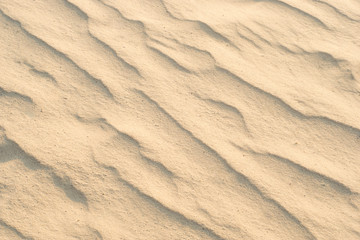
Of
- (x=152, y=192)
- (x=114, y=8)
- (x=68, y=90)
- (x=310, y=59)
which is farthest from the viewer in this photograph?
(x=114, y=8)

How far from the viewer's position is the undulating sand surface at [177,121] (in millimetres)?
1732

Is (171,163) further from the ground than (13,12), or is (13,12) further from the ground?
(13,12)

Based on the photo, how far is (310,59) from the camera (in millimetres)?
2383

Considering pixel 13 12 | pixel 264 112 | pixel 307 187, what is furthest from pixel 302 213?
pixel 13 12

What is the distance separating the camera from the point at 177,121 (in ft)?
6.59

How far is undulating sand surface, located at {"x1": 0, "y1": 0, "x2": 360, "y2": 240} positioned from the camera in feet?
5.68

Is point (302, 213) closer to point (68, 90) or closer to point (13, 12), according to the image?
point (68, 90)

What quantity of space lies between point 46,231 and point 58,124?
0.44 metres

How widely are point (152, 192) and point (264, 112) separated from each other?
60 centimetres

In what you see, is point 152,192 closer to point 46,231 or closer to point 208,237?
point 208,237

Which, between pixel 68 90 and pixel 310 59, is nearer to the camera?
pixel 68 90

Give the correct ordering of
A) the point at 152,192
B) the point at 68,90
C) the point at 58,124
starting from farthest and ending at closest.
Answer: the point at 68,90 → the point at 58,124 → the point at 152,192

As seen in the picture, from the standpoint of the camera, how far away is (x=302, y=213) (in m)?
1.78

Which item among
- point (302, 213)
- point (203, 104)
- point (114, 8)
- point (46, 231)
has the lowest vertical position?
point (302, 213)
